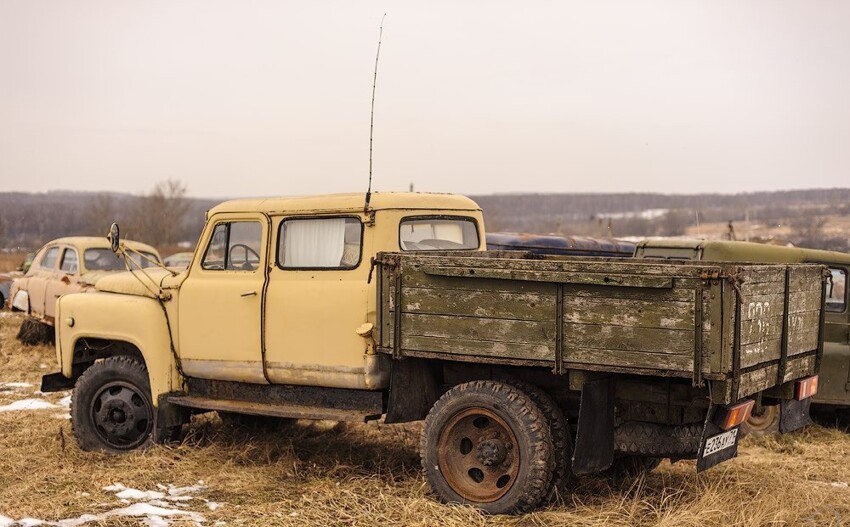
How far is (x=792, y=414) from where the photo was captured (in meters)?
6.23

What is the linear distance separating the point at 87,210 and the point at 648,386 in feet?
247

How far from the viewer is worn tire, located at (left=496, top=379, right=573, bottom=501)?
5.68m

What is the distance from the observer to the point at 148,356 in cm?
735

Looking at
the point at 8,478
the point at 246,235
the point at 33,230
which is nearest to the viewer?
the point at 8,478

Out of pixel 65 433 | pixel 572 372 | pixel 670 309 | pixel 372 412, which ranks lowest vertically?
pixel 65 433

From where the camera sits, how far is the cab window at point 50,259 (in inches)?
547

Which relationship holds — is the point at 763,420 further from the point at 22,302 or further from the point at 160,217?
the point at 160,217

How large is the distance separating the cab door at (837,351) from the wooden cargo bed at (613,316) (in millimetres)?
2688

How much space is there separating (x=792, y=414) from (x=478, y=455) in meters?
2.09

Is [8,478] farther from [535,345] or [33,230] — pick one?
[33,230]

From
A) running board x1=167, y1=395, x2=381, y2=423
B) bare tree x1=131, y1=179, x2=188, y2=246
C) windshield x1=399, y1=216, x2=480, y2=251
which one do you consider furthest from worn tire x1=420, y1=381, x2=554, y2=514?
bare tree x1=131, y1=179, x2=188, y2=246

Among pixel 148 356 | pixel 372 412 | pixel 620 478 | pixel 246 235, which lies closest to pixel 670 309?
pixel 620 478

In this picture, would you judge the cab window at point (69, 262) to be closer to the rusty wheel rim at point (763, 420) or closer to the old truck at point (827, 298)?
the old truck at point (827, 298)

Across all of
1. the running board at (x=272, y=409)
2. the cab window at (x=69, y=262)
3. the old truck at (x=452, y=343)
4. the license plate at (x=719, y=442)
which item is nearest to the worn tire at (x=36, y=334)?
the cab window at (x=69, y=262)
